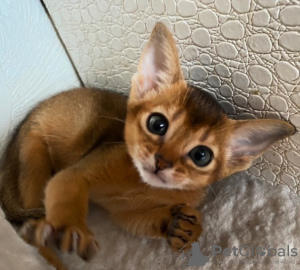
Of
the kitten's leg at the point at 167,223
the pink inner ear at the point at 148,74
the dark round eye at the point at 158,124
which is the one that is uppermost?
the pink inner ear at the point at 148,74

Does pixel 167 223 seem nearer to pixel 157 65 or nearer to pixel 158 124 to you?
pixel 158 124

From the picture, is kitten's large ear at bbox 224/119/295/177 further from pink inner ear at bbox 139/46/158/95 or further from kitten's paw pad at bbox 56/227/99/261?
kitten's paw pad at bbox 56/227/99/261

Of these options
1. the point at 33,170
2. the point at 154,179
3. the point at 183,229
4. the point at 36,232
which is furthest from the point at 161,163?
the point at 33,170

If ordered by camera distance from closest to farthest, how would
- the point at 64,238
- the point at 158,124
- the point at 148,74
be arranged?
the point at 64,238
the point at 158,124
the point at 148,74

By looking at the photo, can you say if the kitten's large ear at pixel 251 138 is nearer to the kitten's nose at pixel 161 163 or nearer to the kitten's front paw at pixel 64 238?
the kitten's nose at pixel 161 163

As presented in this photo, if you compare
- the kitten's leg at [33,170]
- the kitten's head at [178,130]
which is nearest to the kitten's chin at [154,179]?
the kitten's head at [178,130]

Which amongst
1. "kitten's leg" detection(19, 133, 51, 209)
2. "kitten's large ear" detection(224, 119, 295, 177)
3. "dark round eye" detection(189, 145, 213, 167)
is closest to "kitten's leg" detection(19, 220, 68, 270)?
"kitten's leg" detection(19, 133, 51, 209)

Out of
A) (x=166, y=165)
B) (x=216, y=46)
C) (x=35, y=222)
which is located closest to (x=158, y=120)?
(x=166, y=165)
